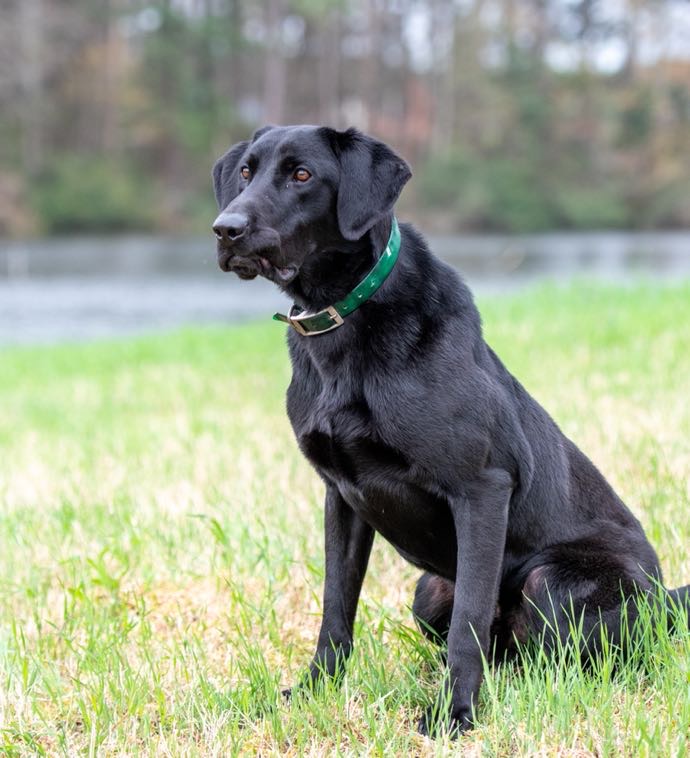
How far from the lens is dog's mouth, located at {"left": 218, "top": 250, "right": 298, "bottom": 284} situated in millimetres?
2914

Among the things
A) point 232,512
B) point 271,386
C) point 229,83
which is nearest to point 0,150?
point 229,83

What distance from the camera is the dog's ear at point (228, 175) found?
335 cm

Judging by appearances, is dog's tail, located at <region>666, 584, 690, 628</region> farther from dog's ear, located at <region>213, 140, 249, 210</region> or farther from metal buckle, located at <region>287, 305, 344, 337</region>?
dog's ear, located at <region>213, 140, 249, 210</region>

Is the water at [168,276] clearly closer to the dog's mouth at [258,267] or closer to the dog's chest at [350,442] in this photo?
the dog's mouth at [258,267]

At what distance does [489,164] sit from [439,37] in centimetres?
1054

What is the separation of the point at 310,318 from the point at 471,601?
35.4 inches

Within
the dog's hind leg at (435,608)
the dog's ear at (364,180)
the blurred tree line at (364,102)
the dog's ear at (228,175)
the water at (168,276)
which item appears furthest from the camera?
the blurred tree line at (364,102)

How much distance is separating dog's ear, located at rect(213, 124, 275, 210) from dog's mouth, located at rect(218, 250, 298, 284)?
437 mm

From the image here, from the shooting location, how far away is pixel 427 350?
2928 mm

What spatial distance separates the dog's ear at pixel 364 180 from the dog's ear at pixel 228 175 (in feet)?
1.33

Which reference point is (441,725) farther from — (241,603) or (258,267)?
(258,267)

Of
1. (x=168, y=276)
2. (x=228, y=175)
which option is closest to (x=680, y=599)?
(x=228, y=175)

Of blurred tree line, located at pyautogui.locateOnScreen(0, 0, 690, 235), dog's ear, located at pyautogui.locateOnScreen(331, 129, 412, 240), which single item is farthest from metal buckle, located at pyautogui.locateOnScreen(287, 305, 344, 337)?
blurred tree line, located at pyautogui.locateOnScreen(0, 0, 690, 235)

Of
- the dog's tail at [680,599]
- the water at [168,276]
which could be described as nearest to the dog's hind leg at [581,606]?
the dog's tail at [680,599]
